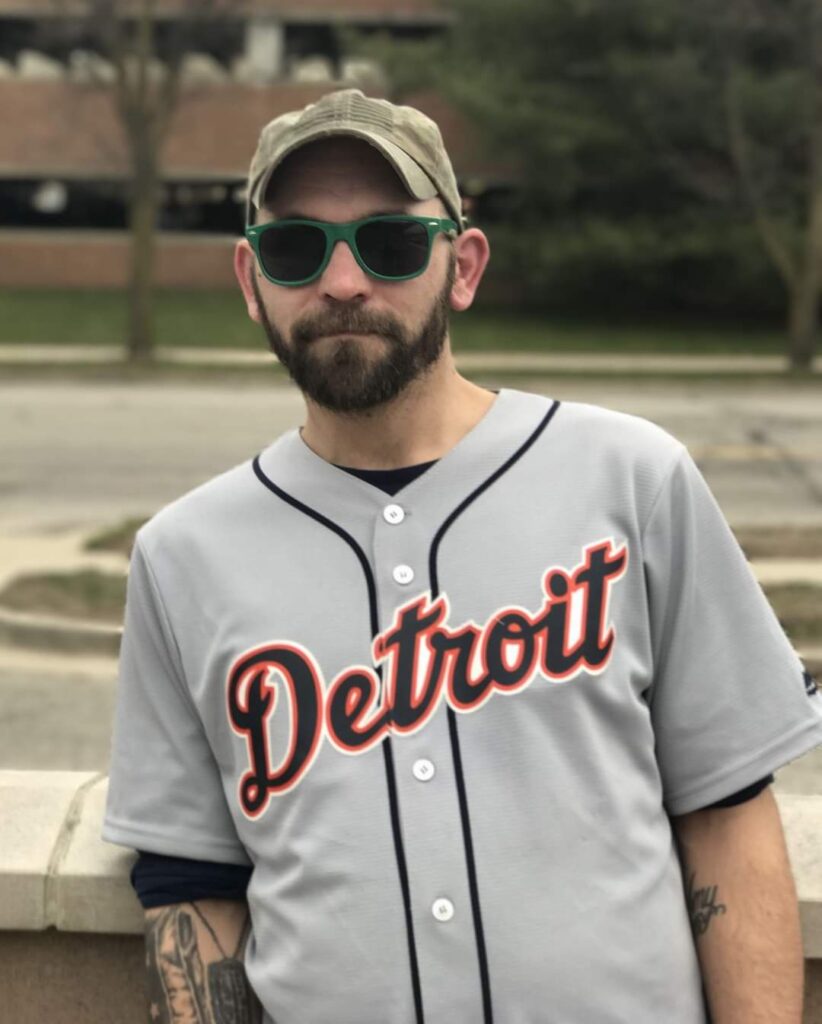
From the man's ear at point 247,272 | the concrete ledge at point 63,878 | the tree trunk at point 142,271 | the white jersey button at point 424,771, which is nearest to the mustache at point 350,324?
the man's ear at point 247,272

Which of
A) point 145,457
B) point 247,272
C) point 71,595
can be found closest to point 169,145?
point 145,457

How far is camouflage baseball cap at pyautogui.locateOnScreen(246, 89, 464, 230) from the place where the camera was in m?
2.15

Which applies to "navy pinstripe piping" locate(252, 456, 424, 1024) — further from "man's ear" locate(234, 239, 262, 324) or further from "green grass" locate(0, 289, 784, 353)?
"green grass" locate(0, 289, 784, 353)

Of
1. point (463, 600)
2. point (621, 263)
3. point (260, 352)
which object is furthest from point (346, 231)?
point (621, 263)

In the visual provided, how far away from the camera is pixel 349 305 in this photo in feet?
7.16

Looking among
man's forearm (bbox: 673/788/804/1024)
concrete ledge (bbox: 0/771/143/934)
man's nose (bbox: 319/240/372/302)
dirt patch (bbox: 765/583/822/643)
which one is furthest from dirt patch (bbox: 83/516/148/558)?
man's forearm (bbox: 673/788/804/1024)

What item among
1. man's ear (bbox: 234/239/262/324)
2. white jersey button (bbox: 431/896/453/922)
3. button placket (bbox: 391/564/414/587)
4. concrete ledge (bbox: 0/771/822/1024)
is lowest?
concrete ledge (bbox: 0/771/822/1024)

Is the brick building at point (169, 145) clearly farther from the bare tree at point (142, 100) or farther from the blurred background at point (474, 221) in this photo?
the bare tree at point (142, 100)

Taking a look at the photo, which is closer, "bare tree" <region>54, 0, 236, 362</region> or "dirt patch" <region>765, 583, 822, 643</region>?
"dirt patch" <region>765, 583, 822, 643</region>

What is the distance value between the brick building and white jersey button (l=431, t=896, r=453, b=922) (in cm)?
3433

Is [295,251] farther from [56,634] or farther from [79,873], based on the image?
[56,634]

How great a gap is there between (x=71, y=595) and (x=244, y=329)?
20891mm

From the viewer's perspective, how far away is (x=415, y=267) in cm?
219

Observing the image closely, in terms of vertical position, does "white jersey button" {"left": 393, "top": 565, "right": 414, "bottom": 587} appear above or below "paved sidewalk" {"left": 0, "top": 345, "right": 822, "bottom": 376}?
above
